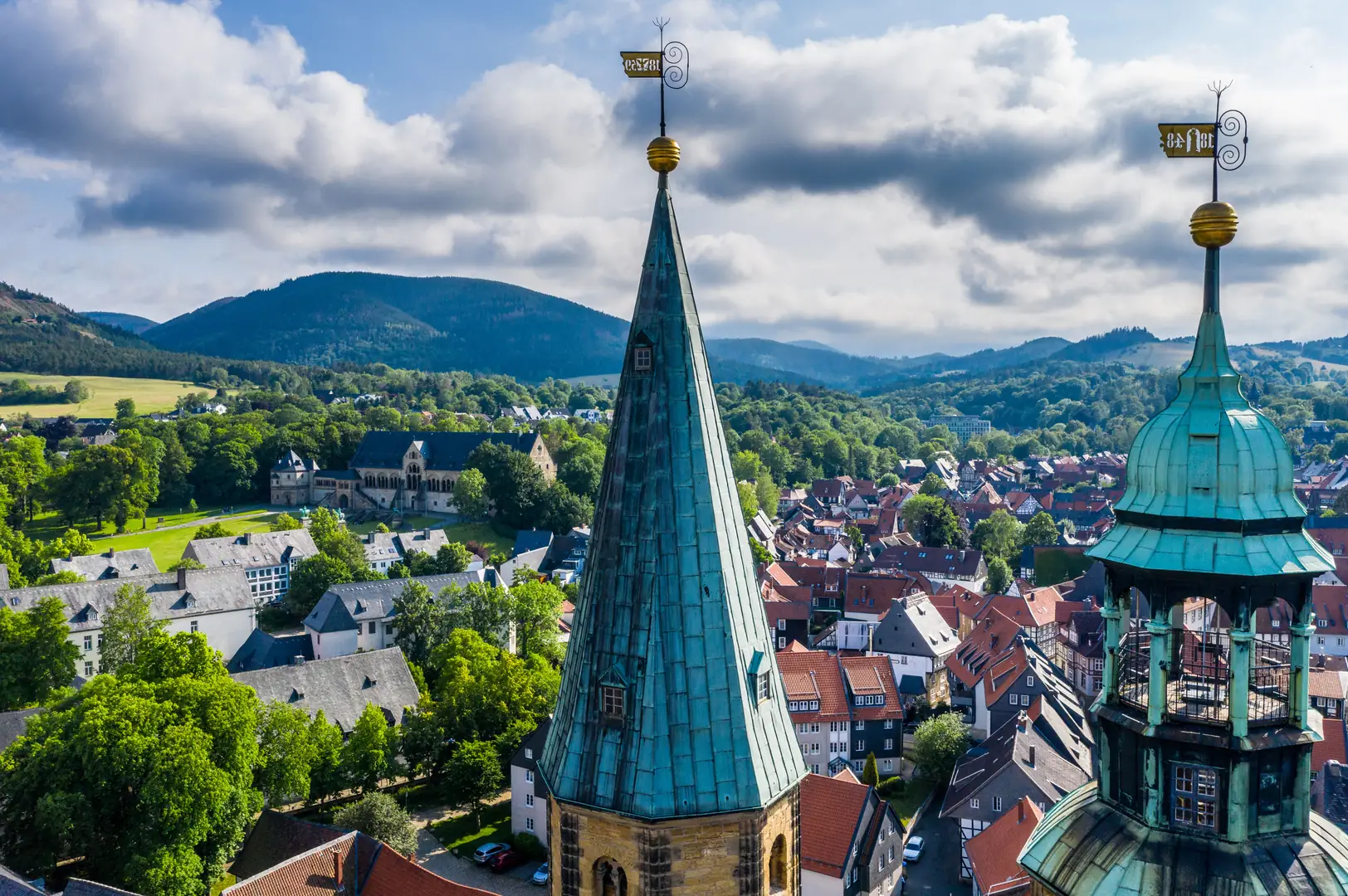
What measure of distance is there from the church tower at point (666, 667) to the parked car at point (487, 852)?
118ft

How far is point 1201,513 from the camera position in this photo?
12906 millimetres

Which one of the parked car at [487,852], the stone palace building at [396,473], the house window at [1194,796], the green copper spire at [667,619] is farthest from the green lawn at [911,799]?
the stone palace building at [396,473]

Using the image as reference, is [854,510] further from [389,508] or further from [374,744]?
[374,744]

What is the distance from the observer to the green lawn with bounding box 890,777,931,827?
54934mm

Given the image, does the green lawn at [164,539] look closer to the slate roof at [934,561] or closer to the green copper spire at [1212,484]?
the slate roof at [934,561]

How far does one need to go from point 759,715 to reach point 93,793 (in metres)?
36.2

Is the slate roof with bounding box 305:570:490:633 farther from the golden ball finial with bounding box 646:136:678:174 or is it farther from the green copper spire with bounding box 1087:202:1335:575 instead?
the green copper spire with bounding box 1087:202:1335:575

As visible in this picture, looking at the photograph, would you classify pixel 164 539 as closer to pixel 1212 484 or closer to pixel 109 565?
pixel 109 565

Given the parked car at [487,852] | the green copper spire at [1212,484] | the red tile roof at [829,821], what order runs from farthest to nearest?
the parked car at [487,852]
the red tile roof at [829,821]
the green copper spire at [1212,484]

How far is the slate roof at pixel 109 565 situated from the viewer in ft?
258

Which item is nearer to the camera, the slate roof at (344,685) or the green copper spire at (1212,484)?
the green copper spire at (1212,484)

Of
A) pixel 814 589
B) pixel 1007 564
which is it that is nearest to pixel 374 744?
pixel 814 589

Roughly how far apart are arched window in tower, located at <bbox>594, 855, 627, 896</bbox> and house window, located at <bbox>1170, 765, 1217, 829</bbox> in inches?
288

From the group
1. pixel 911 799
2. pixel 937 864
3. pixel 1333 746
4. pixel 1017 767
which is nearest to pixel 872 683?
pixel 911 799
